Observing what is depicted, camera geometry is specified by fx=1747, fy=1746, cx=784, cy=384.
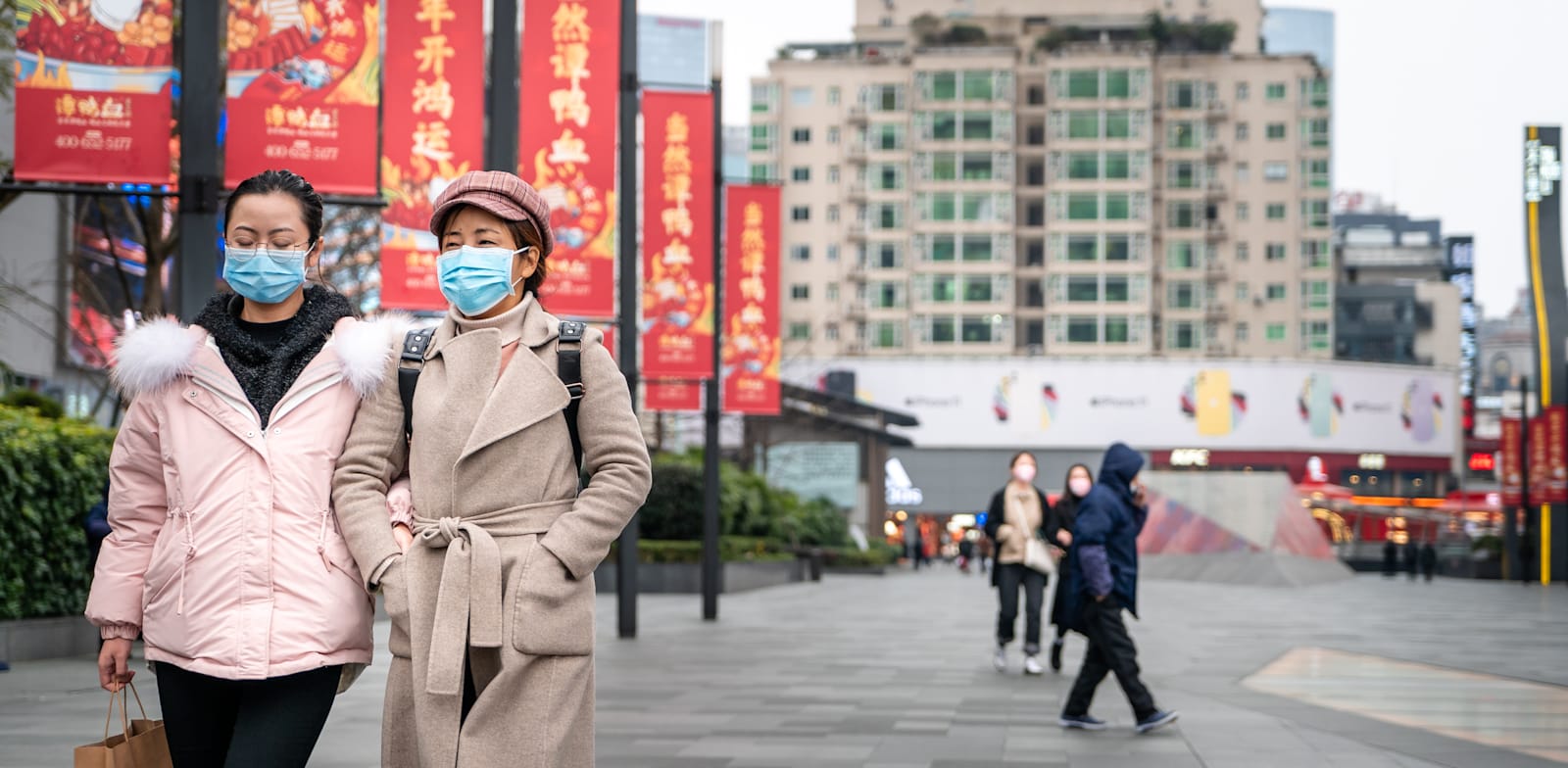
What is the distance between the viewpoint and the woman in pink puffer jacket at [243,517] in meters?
3.69

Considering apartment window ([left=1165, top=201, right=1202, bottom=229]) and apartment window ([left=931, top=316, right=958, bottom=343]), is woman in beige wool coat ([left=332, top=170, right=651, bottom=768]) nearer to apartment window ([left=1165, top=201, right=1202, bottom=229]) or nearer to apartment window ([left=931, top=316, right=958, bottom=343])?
apartment window ([left=931, top=316, right=958, bottom=343])

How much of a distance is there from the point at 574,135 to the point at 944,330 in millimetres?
76157

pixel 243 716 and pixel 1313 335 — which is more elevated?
pixel 1313 335

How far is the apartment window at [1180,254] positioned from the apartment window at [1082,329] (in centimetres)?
568

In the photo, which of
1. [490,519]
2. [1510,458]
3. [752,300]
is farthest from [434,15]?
[1510,458]

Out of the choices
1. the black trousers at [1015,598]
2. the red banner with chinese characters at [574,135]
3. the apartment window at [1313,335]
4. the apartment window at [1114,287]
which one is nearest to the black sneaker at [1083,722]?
the black trousers at [1015,598]

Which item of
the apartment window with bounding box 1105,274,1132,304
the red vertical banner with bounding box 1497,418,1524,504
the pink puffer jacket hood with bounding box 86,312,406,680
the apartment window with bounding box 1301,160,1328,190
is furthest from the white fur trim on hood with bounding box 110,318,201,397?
the apartment window with bounding box 1301,160,1328,190

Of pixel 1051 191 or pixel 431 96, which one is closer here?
pixel 431 96

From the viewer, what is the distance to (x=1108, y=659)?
33.6 feet

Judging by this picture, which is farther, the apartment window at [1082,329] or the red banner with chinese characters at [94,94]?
the apartment window at [1082,329]

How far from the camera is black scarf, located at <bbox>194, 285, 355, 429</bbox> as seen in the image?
12.7ft

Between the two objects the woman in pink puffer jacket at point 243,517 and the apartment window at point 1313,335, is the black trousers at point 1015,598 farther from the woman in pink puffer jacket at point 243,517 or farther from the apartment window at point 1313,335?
the apartment window at point 1313,335

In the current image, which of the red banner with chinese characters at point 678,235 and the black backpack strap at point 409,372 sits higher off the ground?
the red banner with chinese characters at point 678,235

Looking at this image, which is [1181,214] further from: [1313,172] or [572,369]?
[572,369]
